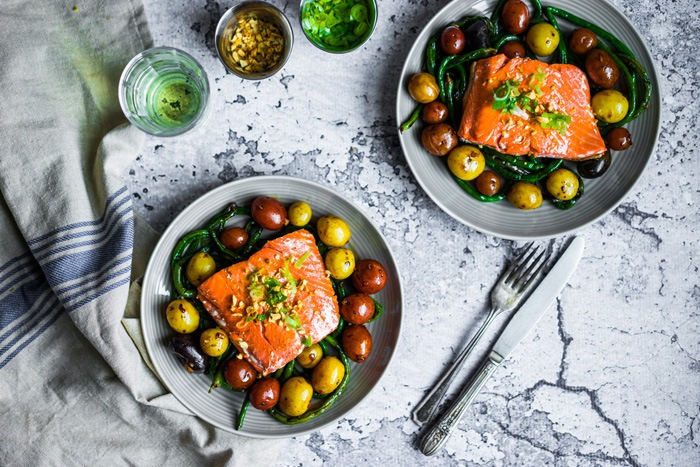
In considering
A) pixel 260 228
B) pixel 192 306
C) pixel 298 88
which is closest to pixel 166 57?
pixel 298 88

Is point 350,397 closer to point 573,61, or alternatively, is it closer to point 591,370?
point 591,370

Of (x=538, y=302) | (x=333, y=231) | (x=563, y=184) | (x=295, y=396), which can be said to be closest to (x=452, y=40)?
(x=563, y=184)

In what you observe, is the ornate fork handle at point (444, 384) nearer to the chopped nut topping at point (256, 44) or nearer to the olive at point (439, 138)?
the olive at point (439, 138)

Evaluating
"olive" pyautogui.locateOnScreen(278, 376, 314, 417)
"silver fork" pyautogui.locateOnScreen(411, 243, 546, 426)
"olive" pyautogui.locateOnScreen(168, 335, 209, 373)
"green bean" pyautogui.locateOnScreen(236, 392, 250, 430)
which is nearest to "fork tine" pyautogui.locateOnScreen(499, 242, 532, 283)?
"silver fork" pyautogui.locateOnScreen(411, 243, 546, 426)

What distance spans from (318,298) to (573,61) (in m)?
1.36

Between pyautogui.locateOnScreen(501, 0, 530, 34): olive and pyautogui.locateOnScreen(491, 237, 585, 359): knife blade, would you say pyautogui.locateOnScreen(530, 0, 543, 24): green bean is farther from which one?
pyautogui.locateOnScreen(491, 237, 585, 359): knife blade

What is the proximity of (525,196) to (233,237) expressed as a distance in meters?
1.11

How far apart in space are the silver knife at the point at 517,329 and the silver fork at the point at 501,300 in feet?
0.17

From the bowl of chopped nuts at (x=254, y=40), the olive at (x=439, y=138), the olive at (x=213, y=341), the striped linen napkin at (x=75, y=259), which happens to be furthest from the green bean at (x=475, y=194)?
the striped linen napkin at (x=75, y=259)

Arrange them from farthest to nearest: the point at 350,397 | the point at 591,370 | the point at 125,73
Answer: the point at 591,370
the point at 350,397
the point at 125,73

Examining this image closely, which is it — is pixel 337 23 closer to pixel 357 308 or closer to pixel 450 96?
pixel 450 96

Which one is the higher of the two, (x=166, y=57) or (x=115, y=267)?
(x=166, y=57)

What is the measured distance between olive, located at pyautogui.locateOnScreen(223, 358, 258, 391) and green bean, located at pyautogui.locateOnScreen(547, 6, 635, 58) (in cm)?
178

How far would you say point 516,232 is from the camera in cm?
232
